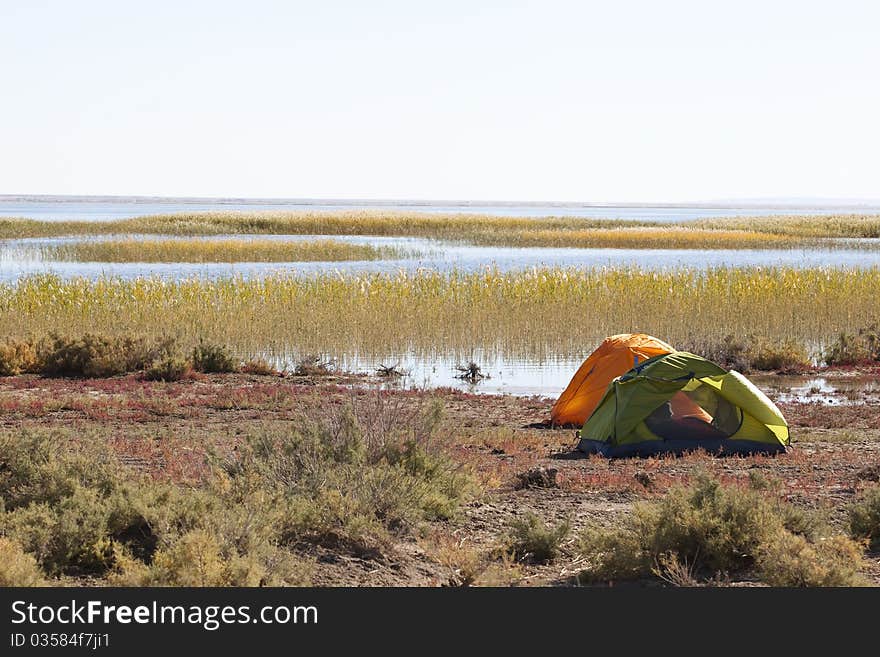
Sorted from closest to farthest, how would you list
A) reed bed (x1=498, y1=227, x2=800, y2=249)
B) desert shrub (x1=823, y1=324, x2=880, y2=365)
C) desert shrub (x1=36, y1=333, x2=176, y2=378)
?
desert shrub (x1=36, y1=333, x2=176, y2=378), desert shrub (x1=823, y1=324, x2=880, y2=365), reed bed (x1=498, y1=227, x2=800, y2=249)

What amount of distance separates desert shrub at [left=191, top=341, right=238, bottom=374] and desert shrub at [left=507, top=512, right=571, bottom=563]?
1156 cm

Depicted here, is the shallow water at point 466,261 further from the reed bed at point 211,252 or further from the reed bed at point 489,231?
the reed bed at point 489,231

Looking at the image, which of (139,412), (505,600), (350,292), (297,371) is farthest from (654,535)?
(350,292)

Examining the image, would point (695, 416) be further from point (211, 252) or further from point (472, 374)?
point (211, 252)

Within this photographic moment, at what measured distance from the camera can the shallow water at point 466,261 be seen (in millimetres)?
38750

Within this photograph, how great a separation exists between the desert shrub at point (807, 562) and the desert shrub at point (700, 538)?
0.01 m

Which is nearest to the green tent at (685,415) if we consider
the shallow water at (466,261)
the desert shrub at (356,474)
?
the desert shrub at (356,474)

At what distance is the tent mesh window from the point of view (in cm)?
1167

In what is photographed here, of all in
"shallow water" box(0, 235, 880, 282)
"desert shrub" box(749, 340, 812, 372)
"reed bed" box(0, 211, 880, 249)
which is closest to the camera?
"desert shrub" box(749, 340, 812, 372)

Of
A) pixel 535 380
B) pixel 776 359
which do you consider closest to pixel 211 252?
pixel 535 380

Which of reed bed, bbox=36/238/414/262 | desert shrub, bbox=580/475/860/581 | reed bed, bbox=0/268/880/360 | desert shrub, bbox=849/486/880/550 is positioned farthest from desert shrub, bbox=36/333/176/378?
reed bed, bbox=36/238/414/262

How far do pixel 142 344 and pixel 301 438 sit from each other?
33.9 feet

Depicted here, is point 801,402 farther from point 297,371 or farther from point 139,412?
point 139,412

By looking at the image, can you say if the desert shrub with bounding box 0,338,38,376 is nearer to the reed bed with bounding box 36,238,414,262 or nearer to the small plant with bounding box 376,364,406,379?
the small plant with bounding box 376,364,406,379
